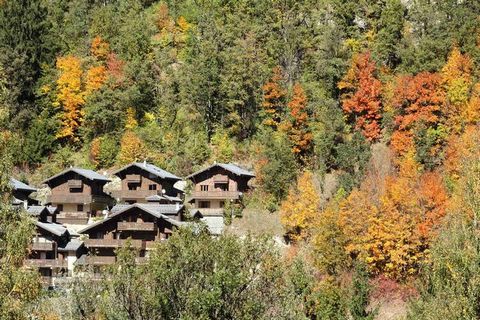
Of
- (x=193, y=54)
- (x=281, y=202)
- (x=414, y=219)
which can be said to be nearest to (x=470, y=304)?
(x=414, y=219)

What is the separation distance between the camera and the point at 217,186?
68625mm

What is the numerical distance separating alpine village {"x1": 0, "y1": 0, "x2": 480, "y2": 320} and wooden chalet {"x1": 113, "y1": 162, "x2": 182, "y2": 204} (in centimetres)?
23

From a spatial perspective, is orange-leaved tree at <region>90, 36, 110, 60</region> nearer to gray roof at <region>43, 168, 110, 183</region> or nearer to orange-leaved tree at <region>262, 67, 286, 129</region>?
gray roof at <region>43, 168, 110, 183</region>

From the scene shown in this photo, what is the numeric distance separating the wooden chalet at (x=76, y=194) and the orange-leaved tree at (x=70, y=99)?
37.6 ft

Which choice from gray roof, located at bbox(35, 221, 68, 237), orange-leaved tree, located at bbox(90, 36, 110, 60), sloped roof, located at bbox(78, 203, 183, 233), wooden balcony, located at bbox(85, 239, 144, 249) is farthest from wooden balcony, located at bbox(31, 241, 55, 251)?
orange-leaved tree, located at bbox(90, 36, 110, 60)

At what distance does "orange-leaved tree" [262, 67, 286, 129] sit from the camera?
2933 inches

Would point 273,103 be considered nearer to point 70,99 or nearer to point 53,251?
point 70,99

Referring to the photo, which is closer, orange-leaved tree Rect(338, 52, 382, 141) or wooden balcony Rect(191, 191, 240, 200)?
wooden balcony Rect(191, 191, 240, 200)

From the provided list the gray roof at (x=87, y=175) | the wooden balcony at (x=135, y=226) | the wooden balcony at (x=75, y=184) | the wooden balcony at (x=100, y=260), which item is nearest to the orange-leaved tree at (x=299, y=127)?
the wooden balcony at (x=135, y=226)

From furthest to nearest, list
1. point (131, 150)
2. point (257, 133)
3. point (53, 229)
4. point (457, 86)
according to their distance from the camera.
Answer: point (257, 133) < point (131, 150) < point (457, 86) < point (53, 229)

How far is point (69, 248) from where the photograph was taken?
57875 millimetres

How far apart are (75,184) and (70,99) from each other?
1560 centimetres

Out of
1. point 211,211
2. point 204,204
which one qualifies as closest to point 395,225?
point 211,211

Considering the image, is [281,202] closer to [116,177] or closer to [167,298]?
[116,177]
